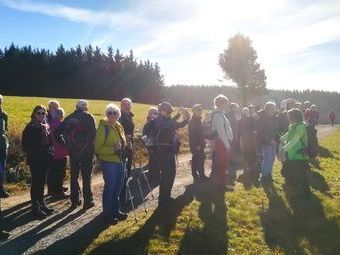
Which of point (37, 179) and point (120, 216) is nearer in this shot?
point (120, 216)

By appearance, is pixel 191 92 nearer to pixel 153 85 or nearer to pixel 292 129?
pixel 153 85

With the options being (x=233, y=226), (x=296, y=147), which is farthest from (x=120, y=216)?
(x=296, y=147)

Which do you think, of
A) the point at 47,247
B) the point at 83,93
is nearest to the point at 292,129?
the point at 47,247

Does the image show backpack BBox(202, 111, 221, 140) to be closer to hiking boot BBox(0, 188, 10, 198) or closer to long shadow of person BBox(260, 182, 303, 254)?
long shadow of person BBox(260, 182, 303, 254)

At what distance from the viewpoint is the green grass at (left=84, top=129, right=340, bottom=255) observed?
8.45 meters

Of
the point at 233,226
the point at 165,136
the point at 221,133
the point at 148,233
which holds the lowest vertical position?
the point at 233,226

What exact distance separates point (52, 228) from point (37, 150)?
1818mm

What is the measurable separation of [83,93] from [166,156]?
190 ft

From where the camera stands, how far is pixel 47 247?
826cm

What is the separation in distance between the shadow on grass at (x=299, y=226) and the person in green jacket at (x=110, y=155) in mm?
3384

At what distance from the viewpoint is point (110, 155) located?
9133 mm

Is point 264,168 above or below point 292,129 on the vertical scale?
below

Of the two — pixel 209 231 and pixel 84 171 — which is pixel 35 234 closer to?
pixel 84 171

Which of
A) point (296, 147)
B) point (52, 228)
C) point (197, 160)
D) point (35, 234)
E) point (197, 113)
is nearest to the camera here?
point (35, 234)
